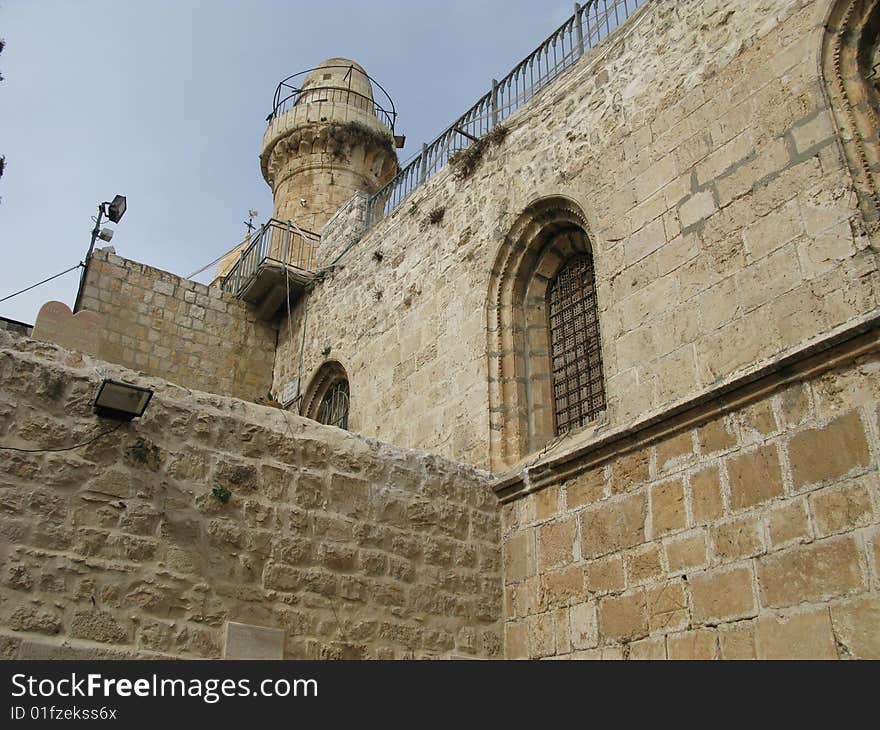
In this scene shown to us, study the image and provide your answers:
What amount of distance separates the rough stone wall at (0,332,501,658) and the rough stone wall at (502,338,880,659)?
0.73 metres

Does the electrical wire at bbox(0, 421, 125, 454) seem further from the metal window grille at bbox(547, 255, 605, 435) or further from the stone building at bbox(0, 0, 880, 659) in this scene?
the metal window grille at bbox(547, 255, 605, 435)

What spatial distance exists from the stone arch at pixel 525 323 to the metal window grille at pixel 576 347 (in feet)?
0.26

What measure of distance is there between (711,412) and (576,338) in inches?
84.7

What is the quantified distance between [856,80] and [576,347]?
112 inches

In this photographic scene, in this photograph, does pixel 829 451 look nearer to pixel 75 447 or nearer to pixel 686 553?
pixel 686 553

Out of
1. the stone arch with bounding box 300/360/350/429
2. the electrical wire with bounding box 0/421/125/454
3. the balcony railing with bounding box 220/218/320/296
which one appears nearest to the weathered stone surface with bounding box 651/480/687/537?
the electrical wire with bounding box 0/421/125/454

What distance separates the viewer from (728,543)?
4707 mm

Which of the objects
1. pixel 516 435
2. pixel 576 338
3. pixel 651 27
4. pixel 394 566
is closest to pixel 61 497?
pixel 394 566

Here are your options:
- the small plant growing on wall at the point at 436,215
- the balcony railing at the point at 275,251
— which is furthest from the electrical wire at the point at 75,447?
the balcony railing at the point at 275,251

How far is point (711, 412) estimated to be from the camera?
504 cm

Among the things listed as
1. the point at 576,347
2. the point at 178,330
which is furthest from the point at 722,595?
the point at 178,330
